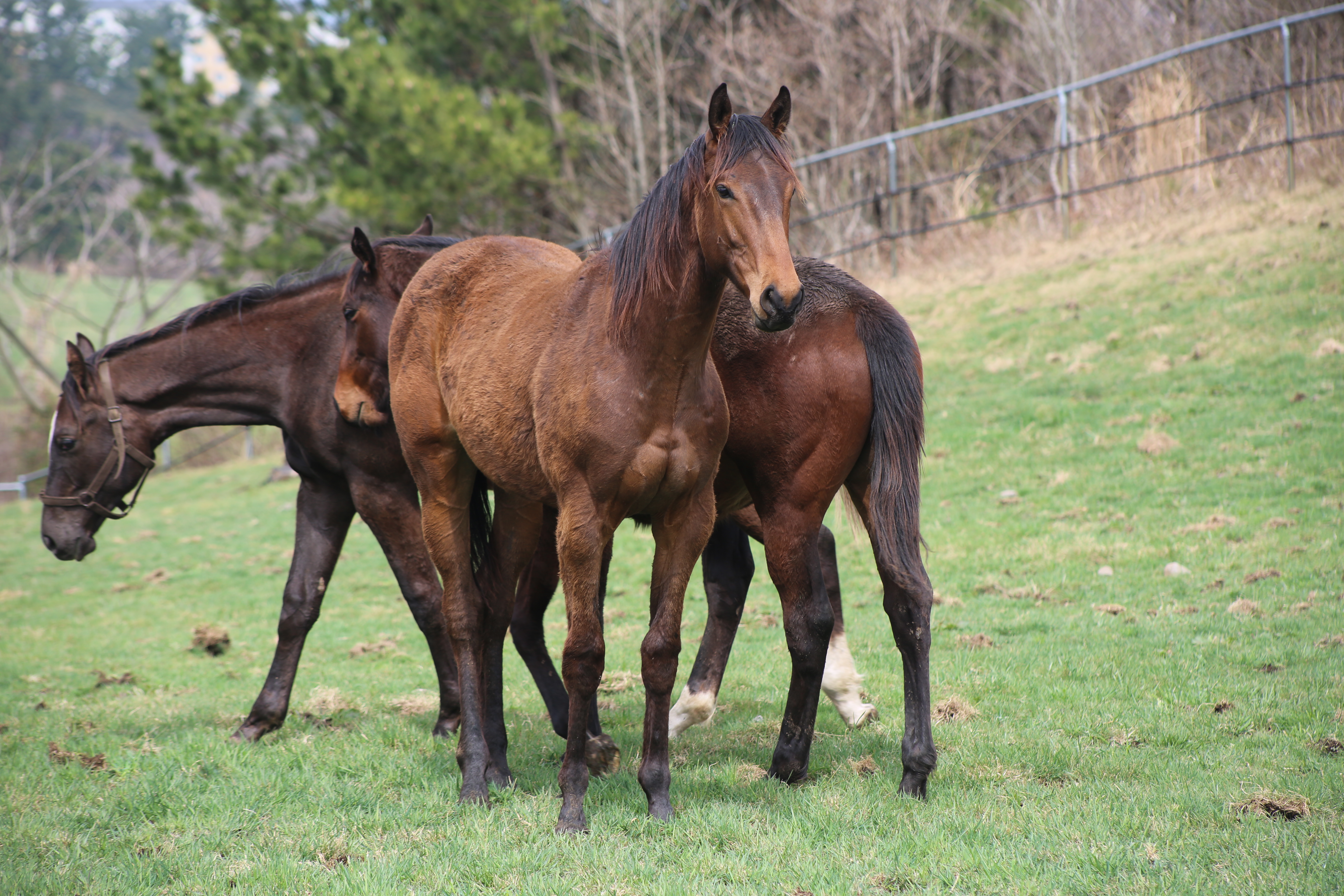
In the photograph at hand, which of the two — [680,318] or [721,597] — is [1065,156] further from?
[680,318]

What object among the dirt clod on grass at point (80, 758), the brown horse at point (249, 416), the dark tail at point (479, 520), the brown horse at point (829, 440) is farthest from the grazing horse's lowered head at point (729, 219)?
the dirt clod on grass at point (80, 758)

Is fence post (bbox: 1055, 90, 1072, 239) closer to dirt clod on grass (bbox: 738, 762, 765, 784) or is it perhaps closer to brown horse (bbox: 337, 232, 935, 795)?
brown horse (bbox: 337, 232, 935, 795)

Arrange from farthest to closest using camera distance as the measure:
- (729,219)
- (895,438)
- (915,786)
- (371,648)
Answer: (371,648) → (895,438) → (915,786) → (729,219)

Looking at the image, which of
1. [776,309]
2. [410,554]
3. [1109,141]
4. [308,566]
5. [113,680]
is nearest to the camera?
[776,309]

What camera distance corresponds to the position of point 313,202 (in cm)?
1834

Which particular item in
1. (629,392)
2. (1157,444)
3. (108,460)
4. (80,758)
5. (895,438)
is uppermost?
(629,392)

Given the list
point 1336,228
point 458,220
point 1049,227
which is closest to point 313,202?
point 458,220

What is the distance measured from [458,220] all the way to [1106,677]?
14.7 metres

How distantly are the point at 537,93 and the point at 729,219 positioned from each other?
18.1 m

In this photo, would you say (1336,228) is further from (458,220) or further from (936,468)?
(458,220)

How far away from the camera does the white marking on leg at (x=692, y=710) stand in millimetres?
4906

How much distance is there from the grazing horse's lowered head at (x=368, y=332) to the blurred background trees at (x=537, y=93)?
1217 cm

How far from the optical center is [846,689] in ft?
16.1

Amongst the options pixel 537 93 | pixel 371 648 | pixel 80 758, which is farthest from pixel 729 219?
pixel 537 93
